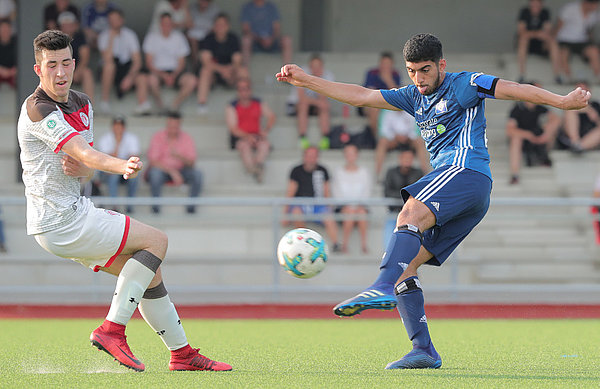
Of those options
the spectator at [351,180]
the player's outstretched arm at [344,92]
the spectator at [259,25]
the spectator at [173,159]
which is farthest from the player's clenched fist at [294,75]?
the spectator at [259,25]

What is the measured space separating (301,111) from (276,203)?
10.9 ft

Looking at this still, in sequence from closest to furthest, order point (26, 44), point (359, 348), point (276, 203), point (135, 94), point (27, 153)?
point (27, 153) → point (359, 348) → point (276, 203) → point (26, 44) → point (135, 94)

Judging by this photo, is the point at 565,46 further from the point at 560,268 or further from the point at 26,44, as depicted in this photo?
the point at 26,44

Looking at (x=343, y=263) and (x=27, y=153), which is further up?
(x=27, y=153)

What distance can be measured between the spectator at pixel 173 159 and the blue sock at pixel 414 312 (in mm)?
7425

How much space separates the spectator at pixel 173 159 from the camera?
13.2m

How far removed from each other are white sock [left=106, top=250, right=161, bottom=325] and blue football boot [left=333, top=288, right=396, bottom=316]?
1.18 m

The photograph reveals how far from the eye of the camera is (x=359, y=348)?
754 cm

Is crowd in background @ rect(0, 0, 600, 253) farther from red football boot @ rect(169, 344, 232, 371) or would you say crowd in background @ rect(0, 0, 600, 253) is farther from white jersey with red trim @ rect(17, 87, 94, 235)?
white jersey with red trim @ rect(17, 87, 94, 235)

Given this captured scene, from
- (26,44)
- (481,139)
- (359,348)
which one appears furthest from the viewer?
(26,44)

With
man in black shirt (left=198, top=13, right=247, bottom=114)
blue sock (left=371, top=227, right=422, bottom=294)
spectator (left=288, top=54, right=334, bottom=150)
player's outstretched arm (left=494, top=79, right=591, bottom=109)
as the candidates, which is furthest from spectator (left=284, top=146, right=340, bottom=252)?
player's outstretched arm (left=494, top=79, right=591, bottom=109)

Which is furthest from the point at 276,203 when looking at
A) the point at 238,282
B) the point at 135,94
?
the point at 135,94

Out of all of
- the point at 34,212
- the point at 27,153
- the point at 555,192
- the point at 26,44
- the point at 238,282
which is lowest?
the point at 238,282

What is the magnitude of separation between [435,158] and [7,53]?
36.5 feet
